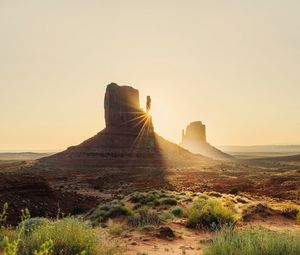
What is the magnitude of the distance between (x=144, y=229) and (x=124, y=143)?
80.9 m

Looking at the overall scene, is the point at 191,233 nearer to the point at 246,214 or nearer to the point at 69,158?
the point at 246,214

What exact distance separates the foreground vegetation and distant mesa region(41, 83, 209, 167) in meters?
61.5

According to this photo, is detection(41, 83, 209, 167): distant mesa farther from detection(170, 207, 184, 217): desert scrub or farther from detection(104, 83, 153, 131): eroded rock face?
detection(170, 207, 184, 217): desert scrub

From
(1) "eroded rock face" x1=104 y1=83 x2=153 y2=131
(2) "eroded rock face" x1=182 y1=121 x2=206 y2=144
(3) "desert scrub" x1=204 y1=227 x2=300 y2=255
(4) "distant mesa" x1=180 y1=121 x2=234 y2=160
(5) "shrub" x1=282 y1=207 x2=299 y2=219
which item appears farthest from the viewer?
(2) "eroded rock face" x1=182 y1=121 x2=206 y2=144

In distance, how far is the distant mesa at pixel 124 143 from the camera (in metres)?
83.3

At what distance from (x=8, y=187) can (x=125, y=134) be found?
2990 inches

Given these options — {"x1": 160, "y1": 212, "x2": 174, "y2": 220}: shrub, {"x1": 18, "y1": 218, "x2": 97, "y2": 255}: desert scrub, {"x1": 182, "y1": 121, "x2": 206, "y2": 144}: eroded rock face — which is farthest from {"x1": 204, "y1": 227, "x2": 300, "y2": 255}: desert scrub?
{"x1": 182, "y1": 121, "x2": 206, "y2": 144}: eroded rock face

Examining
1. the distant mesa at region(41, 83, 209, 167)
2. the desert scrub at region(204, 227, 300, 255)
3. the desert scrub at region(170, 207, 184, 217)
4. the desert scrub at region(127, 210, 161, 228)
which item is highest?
the distant mesa at region(41, 83, 209, 167)

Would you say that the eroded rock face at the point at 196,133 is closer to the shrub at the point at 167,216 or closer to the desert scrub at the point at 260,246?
the shrub at the point at 167,216

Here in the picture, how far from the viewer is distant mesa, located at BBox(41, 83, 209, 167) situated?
8331cm

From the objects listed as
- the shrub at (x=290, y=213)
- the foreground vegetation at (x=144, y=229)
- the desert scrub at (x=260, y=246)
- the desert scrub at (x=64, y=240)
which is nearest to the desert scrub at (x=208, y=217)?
the foreground vegetation at (x=144, y=229)

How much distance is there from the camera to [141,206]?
56.9 feet

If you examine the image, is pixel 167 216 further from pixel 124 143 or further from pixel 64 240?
pixel 124 143

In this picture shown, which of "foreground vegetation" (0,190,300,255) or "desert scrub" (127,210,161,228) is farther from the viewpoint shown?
"desert scrub" (127,210,161,228)
